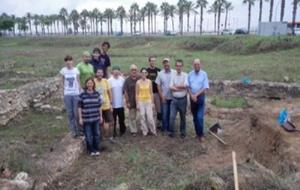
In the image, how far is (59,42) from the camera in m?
59.9

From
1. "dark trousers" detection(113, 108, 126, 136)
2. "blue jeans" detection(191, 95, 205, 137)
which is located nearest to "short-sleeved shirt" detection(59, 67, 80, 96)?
"dark trousers" detection(113, 108, 126, 136)

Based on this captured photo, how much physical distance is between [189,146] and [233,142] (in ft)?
4.28

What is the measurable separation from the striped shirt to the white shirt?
30.6 inches

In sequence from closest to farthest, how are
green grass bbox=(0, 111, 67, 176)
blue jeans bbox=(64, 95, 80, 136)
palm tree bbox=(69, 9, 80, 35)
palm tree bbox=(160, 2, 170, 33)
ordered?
green grass bbox=(0, 111, 67, 176) → blue jeans bbox=(64, 95, 80, 136) → palm tree bbox=(160, 2, 170, 33) → palm tree bbox=(69, 9, 80, 35)

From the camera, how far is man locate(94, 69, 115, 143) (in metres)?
8.48

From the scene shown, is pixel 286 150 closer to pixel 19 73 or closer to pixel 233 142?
pixel 233 142

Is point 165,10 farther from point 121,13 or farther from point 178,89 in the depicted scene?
point 178,89

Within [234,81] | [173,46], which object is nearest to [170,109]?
[234,81]

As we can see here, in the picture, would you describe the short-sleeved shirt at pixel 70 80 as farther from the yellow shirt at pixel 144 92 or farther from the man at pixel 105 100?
the yellow shirt at pixel 144 92

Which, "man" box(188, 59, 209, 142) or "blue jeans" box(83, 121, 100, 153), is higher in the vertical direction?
"man" box(188, 59, 209, 142)

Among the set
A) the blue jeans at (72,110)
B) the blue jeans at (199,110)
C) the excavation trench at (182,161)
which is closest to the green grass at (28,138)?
the excavation trench at (182,161)

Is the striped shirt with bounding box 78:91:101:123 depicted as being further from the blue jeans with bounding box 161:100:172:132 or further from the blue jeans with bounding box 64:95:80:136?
the blue jeans with bounding box 161:100:172:132

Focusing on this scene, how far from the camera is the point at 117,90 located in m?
8.84

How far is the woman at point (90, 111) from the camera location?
7.99 m
